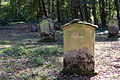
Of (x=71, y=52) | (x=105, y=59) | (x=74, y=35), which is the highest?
(x=74, y=35)

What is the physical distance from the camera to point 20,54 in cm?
833

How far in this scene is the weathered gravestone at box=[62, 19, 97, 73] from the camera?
536cm

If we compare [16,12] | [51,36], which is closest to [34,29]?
[51,36]

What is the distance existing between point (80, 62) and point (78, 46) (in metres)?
0.48

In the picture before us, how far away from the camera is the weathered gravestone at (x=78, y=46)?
5.36m

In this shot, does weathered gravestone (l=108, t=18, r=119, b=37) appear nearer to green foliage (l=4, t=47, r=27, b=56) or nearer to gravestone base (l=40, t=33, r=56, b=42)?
gravestone base (l=40, t=33, r=56, b=42)

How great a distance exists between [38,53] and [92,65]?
11.9 feet

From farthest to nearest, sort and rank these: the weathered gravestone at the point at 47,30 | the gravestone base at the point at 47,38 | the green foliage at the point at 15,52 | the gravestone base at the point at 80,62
A: the gravestone base at the point at 47,38 → the weathered gravestone at the point at 47,30 → the green foliage at the point at 15,52 → the gravestone base at the point at 80,62

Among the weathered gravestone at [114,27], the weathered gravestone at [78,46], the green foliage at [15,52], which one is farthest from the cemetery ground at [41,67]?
the weathered gravestone at [114,27]

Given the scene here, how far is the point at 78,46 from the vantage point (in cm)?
548

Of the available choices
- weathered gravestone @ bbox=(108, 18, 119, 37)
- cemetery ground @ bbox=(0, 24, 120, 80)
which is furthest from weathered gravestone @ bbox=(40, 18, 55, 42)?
weathered gravestone @ bbox=(108, 18, 119, 37)

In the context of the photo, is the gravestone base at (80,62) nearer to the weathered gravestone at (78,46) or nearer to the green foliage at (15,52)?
the weathered gravestone at (78,46)

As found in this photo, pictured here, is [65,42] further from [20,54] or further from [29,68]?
[20,54]

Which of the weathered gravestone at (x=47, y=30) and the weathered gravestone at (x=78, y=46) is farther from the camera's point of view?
the weathered gravestone at (x=47, y=30)
